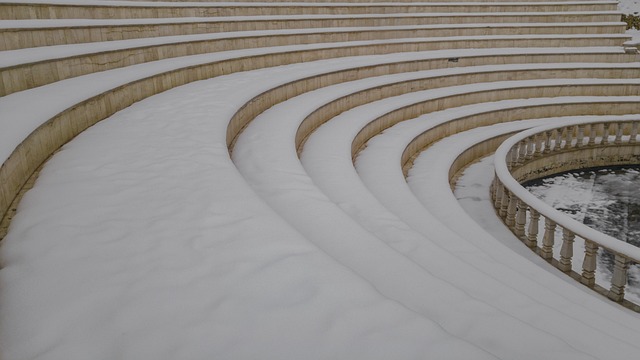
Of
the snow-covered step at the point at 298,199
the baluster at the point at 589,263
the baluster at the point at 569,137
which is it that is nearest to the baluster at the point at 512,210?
the baluster at the point at 589,263

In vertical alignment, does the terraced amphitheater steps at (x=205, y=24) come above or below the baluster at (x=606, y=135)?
above

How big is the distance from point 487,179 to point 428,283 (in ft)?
13.2

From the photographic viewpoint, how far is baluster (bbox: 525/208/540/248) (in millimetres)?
3891

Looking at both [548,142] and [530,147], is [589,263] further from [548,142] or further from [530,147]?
[548,142]

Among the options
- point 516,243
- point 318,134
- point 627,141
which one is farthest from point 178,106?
point 627,141

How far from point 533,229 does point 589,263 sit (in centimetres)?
61

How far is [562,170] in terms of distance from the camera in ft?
21.9

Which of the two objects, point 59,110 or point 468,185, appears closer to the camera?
point 59,110

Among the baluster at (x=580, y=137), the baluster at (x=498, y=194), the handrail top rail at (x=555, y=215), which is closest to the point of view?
the handrail top rail at (x=555, y=215)

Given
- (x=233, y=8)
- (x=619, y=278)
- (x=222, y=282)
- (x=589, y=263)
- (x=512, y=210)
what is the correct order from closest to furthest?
(x=222, y=282) → (x=619, y=278) → (x=589, y=263) → (x=512, y=210) → (x=233, y=8)

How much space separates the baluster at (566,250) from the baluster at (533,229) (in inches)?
12.5

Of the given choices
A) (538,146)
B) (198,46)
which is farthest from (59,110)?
(538,146)

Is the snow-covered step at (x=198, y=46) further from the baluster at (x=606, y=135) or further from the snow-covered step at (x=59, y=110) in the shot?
the baluster at (x=606, y=135)

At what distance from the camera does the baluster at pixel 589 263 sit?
332 centimetres
